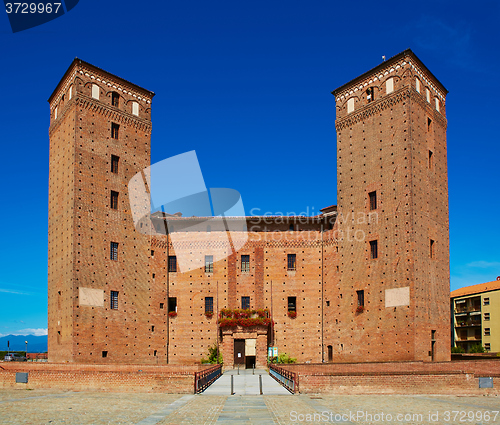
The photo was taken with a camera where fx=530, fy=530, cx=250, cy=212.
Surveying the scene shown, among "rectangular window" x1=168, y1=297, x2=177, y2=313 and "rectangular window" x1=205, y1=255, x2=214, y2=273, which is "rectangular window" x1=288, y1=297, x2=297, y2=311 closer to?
"rectangular window" x1=205, y1=255, x2=214, y2=273

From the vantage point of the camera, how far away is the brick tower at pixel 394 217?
3269 centimetres

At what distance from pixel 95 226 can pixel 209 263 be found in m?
9.40

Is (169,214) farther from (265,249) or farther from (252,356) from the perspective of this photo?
(252,356)

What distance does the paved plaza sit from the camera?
15023 mm

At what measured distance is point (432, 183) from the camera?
116 feet

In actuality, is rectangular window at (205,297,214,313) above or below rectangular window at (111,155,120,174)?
below

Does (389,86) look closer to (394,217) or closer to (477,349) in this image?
(394,217)

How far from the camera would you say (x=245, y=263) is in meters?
40.1

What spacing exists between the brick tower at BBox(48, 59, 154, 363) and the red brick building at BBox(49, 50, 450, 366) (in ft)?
0.29

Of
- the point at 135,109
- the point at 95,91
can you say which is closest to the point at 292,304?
the point at 135,109

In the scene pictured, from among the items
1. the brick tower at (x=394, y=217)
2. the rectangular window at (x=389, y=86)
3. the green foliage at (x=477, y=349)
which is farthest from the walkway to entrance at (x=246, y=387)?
the green foliage at (x=477, y=349)

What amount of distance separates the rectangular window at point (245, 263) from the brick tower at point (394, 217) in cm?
731

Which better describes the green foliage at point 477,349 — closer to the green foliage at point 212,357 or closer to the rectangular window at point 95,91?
the green foliage at point 212,357

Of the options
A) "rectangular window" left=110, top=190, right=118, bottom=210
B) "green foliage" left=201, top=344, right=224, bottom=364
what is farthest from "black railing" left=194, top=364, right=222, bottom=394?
"rectangular window" left=110, top=190, right=118, bottom=210
